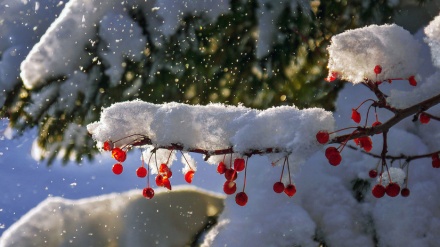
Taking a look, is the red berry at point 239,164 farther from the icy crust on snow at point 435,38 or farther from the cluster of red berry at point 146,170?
the icy crust on snow at point 435,38

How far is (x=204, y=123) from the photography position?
1.02 m

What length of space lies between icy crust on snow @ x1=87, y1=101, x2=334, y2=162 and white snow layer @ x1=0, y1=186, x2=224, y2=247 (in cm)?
121

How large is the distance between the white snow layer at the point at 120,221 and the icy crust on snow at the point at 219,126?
1208 millimetres

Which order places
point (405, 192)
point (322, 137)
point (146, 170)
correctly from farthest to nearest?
point (405, 192), point (146, 170), point (322, 137)

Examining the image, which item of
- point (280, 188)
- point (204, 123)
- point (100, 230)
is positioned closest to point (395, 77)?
point (280, 188)

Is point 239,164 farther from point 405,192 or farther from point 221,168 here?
point 405,192

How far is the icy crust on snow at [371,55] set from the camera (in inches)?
46.0

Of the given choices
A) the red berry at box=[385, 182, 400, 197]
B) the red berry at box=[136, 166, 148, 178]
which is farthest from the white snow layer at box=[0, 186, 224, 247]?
the red berry at box=[385, 182, 400, 197]

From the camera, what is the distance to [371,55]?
3.84ft

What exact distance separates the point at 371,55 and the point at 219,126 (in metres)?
0.48

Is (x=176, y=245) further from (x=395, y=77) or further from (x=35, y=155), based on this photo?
(x=395, y=77)

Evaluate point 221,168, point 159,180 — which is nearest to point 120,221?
point 159,180

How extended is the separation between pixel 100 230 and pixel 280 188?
1457 mm

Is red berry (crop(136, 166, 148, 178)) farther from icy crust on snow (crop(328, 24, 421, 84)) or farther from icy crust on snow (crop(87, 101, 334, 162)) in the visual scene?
icy crust on snow (crop(328, 24, 421, 84))
